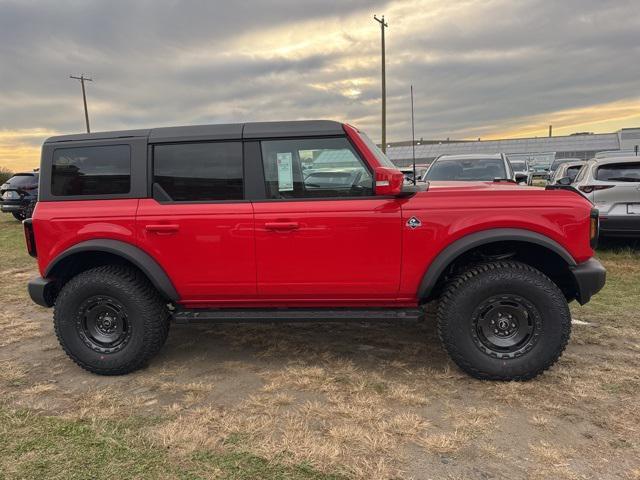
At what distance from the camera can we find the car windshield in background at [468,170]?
805cm

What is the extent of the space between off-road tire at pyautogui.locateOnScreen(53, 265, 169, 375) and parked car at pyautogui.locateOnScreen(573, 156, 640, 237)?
20.8ft

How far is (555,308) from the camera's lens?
10.7 ft

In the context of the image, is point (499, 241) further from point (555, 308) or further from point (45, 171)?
point (45, 171)

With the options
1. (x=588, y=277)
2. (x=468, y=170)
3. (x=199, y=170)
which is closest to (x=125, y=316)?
(x=199, y=170)

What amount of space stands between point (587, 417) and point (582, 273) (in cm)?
94

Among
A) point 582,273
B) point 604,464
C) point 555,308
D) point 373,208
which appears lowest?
point 604,464

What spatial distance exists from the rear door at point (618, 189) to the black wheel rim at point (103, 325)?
21.8 feet

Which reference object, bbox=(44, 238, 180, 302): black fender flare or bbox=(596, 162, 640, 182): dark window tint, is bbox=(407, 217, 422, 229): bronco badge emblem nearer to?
bbox=(44, 238, 180, 302): black fender flare

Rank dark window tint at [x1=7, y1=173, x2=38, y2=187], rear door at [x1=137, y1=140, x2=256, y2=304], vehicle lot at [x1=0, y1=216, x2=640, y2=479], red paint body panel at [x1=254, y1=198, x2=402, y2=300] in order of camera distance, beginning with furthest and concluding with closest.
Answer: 1. dark window tint at [x1=7, y1=173, x2=38, y2=187]
2. rear door at [x1=137, y1=140, x2=256, y2=304]
3. red paint body panel at [x1=254, y1=198, x2=402, y2=300]
4. vehicle lot at [x1=0, y1=216, x2=640, y2=479]

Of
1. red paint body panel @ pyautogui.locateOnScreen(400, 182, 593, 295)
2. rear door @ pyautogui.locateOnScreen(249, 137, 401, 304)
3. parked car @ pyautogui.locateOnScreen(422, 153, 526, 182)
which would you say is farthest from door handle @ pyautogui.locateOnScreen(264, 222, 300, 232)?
parked car @ pyautogui.locateOnScreen(422, 153, 526, 182)

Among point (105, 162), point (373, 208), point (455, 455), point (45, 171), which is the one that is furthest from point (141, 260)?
point (455, 455)

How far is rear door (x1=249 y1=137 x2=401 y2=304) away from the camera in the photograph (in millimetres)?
3352

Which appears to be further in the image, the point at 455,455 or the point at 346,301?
the point at 346,301

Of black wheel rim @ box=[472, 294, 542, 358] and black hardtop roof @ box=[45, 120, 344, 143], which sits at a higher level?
black hardtop roof @ box=[45, 120, 344, 143]
